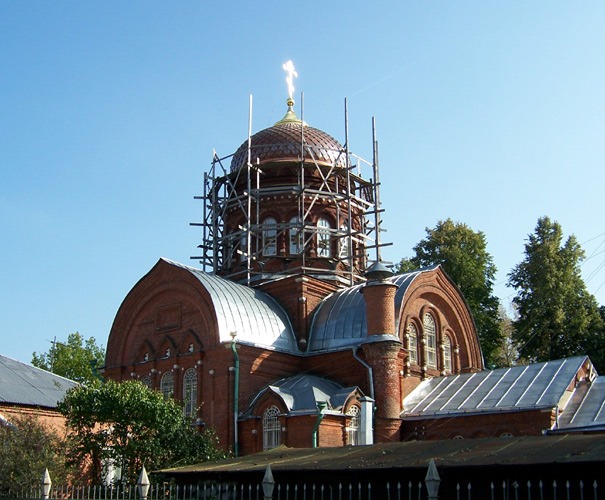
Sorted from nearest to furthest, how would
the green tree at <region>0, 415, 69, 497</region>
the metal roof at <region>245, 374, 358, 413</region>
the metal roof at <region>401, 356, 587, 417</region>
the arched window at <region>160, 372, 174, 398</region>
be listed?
the green tree at <region>0, 415, 69, 497</region> < the metal roof at <region>401, 356, 587, 417</region> < the metal roof at <region>245, 374, 358, 413</region> < the arched window at <region>160, 372, 174, 398</region>

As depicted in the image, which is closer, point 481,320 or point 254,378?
point 254,378

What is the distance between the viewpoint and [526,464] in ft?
26.2

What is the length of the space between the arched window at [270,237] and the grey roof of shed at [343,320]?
3215mm

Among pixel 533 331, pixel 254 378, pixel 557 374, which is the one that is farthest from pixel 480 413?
pixel 533 331

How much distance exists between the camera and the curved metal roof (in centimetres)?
2064

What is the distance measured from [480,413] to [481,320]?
1346cm

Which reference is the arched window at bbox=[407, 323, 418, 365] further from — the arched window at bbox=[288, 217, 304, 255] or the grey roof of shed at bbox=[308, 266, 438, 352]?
the arched window at bbox=[288, 217, 304, 255]

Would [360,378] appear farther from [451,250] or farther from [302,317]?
[451,250]

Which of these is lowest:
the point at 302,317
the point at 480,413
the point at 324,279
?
the point at 480,413

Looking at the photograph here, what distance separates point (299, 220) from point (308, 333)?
422 centimetres

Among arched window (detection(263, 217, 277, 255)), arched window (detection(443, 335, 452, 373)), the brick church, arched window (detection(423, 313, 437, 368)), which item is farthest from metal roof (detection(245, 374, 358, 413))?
arched window (detection(263, 217, 277, 255))

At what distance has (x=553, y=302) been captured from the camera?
30062 mm

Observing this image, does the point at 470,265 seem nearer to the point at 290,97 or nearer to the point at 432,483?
the point at 290,97

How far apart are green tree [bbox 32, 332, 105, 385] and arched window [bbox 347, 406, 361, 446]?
21.9 m
